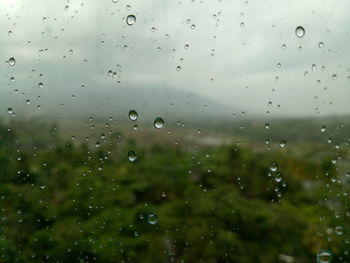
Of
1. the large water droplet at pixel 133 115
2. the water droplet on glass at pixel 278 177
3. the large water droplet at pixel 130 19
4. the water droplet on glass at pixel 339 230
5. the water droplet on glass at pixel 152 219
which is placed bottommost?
the water droplet on glass at pixel 339 230

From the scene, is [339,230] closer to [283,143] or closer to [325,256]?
[325,256]

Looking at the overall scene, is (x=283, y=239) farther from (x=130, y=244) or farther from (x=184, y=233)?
(x=130, y=244)

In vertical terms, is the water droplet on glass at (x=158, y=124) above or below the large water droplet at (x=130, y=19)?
below

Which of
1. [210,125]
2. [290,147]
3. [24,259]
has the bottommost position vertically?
[24,259]

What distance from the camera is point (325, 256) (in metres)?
1.78

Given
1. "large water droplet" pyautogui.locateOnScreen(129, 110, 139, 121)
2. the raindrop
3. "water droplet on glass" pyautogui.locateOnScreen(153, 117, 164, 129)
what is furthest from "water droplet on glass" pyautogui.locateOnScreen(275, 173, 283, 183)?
"large water droplet" pyautogui.locateOnScreen(129, 110, 139, 121)

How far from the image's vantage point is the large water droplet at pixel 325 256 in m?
1.78

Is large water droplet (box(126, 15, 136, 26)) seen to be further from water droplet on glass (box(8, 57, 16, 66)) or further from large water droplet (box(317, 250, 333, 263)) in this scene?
large water droplet (box(317, 250, 333, 263))

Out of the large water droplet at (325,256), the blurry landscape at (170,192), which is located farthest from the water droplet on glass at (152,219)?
the large water droplet at (325,256)

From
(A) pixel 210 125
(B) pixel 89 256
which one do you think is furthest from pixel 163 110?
(B) pixel 89 256

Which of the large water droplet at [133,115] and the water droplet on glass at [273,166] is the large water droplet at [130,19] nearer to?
the large water droplet at [133,115]

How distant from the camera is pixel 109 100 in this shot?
180 centimetres

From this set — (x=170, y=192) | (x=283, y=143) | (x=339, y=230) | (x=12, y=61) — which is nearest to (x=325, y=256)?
(x=339, y=230)

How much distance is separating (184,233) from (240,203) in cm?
32
